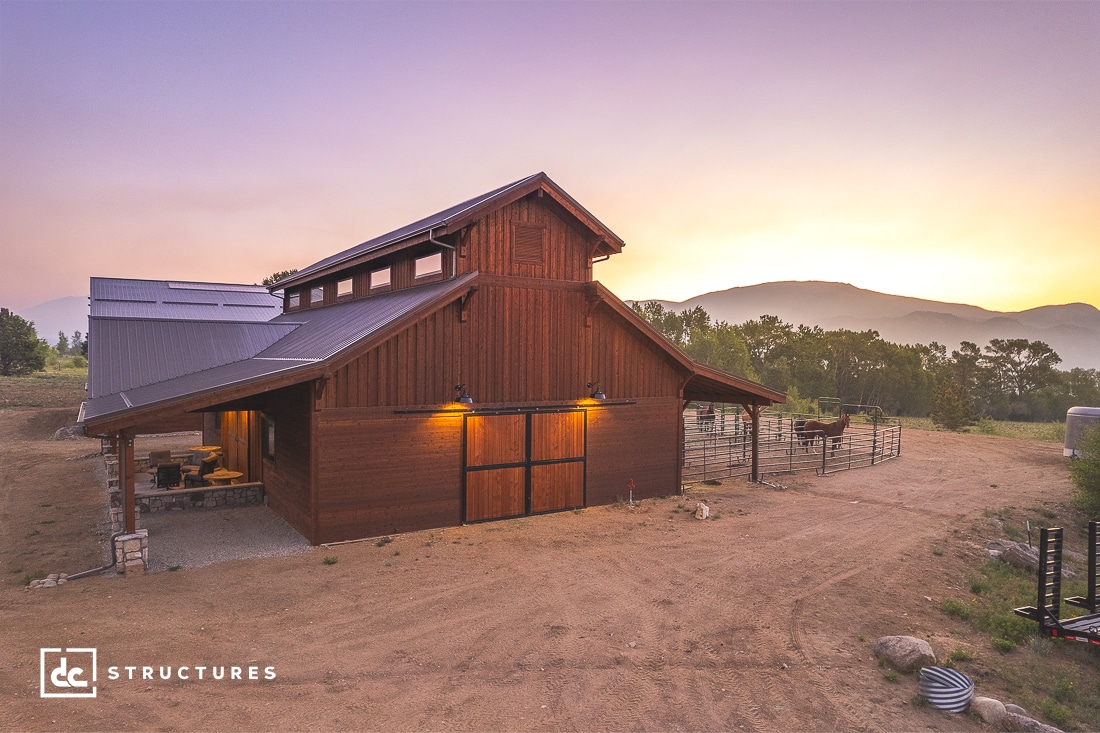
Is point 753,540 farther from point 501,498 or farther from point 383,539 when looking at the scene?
point 383,539

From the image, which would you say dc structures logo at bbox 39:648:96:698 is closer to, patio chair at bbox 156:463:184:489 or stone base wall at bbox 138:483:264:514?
stone base wall at bbox 138:483:264:514

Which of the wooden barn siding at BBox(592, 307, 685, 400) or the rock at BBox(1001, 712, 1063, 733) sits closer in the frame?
the rock at BBox(1001, 712, 1063, 733)

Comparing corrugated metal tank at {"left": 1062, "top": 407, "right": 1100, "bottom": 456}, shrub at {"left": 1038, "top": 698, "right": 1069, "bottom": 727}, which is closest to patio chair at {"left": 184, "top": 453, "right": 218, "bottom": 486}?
shrub at {"left": 1038, "top": 698, "right": 1069, "bottom": 727}

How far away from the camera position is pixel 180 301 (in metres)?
29.8

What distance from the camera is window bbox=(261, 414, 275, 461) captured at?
1464cm

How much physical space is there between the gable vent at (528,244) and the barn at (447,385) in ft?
0.18

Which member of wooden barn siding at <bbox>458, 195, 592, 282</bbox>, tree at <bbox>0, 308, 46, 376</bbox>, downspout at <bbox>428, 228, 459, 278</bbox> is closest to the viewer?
downspout at <bbox>428, 228, 459, 278</bbox>

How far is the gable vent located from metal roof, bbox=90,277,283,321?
64.1ft

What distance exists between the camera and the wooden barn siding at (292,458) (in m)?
12.0

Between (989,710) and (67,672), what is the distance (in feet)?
33.5

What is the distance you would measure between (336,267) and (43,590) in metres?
12.5

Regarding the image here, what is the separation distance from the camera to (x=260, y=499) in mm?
15570

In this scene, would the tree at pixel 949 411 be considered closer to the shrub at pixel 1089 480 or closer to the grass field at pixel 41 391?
the shrub at pixel 1089 480

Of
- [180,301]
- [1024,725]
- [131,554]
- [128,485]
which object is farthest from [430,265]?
[180,301]
